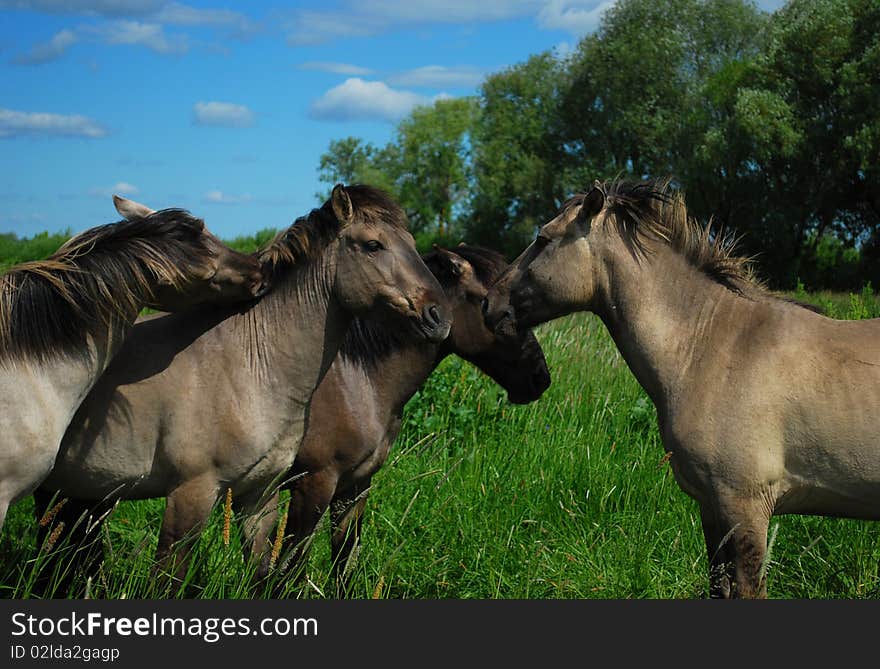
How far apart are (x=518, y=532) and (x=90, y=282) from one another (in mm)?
3083

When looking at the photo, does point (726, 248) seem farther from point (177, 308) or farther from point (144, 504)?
point (144, 504)

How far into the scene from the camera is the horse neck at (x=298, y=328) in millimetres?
4559

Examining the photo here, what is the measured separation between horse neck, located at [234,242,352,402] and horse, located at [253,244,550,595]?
2.00 feet

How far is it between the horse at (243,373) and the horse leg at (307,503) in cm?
54

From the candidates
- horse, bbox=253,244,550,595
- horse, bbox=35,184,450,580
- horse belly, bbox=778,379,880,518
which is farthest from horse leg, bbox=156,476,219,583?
horse belly, bbox=778,379,880,518

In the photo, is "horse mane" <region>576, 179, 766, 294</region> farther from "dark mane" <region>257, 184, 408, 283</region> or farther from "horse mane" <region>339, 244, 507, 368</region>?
"horse mane" <region>339, 244, 507, 368</region>

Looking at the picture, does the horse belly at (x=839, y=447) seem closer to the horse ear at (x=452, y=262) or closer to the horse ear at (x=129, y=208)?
the horse ear at (x=452, y=262)

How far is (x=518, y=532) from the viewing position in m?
5.78

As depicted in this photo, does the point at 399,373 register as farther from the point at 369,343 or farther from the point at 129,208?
the point at 129,208

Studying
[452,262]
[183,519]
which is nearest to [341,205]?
[452,262]

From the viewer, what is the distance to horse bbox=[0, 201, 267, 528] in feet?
12.4

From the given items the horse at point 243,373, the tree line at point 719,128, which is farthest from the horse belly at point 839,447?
the tree line at point 719,128

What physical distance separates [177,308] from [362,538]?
2.19m

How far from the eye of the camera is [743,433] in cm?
425
